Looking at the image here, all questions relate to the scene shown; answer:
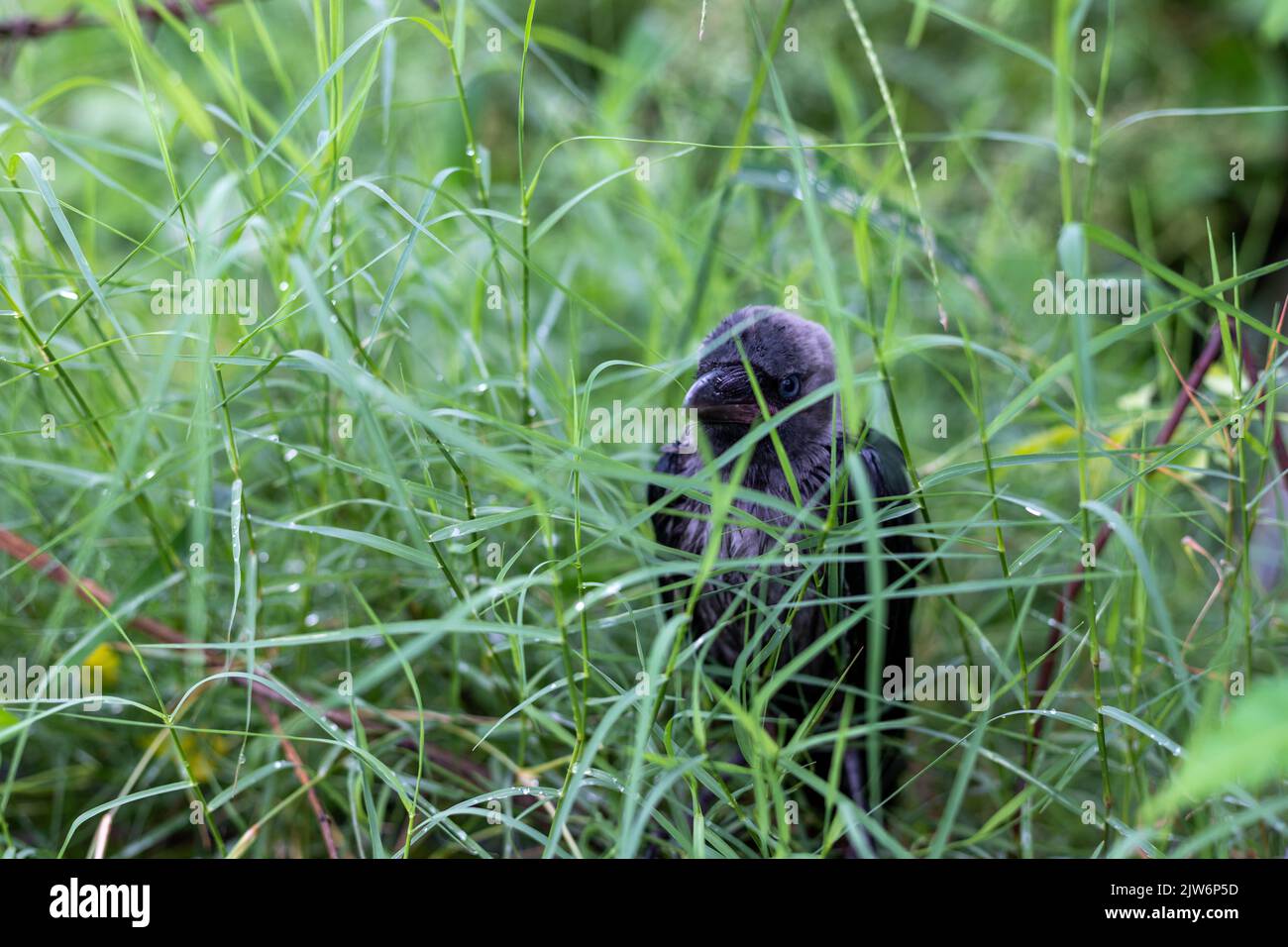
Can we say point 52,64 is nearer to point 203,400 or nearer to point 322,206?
point 322,206

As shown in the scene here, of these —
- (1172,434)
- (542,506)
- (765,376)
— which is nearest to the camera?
(542,506)

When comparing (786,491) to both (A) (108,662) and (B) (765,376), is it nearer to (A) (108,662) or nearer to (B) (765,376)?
(B) (765,376)

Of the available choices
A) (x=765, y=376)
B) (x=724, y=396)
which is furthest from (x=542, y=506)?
(x=765, y=376)

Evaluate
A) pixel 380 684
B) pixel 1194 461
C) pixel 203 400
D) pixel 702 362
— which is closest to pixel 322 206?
pixel 203 400

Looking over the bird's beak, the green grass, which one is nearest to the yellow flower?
the green grass

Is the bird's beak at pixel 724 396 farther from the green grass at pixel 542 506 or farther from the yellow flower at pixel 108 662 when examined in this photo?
the yellow flower at pixel 108 662

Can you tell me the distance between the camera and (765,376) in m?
1.85

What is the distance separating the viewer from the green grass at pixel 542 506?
1372mm

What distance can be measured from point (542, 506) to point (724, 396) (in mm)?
568

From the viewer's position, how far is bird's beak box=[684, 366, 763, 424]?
1.74 meters

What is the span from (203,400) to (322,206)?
0.50 metres

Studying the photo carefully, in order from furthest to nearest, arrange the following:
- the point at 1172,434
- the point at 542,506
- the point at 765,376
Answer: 1. the point at 1172,434
2. the point at 765,376
3. the point at 542,506
